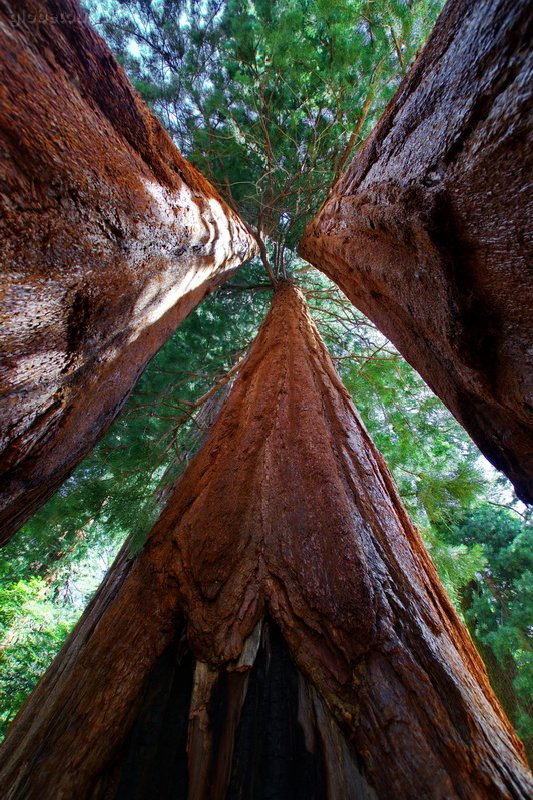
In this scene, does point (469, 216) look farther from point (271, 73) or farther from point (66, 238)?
point (271, 73)

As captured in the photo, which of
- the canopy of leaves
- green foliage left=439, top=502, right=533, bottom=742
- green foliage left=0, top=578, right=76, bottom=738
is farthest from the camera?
green foliage left=0, top=578, right=76, bottom=738

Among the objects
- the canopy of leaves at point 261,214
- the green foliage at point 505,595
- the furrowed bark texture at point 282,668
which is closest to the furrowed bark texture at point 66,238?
the furrowed bark texture at point 282,668

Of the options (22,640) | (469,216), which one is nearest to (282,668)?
(469,216)

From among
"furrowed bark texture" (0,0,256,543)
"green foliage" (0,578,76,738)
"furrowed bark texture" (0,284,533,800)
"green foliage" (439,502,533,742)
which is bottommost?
"furrowed bark texture" (0,284,533,800)

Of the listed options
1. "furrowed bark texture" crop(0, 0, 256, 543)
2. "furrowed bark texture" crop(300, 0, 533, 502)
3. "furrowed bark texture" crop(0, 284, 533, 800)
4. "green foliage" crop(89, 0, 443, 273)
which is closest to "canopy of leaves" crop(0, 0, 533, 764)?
"green foliage" crop(89, 0, 443, 273)

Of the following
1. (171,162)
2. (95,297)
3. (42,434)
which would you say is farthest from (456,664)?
(171,162)

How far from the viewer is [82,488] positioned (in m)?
2.95

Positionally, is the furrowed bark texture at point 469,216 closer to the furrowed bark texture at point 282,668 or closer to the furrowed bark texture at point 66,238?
the furrowed bark texture at point 282,668

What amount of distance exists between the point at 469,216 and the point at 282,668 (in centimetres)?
138

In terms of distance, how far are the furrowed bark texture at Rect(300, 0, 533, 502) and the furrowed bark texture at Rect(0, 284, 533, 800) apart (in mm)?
574

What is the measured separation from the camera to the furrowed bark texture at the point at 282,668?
0.89 m

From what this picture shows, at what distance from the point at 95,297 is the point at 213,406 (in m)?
4.29

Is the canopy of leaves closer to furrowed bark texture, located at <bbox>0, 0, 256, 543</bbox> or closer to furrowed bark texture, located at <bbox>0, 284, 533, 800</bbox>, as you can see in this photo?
furrowed bark texture, located at <bbox>0, 284, 533, 800</bbox>

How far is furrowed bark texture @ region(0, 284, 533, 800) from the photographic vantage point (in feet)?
2.92
